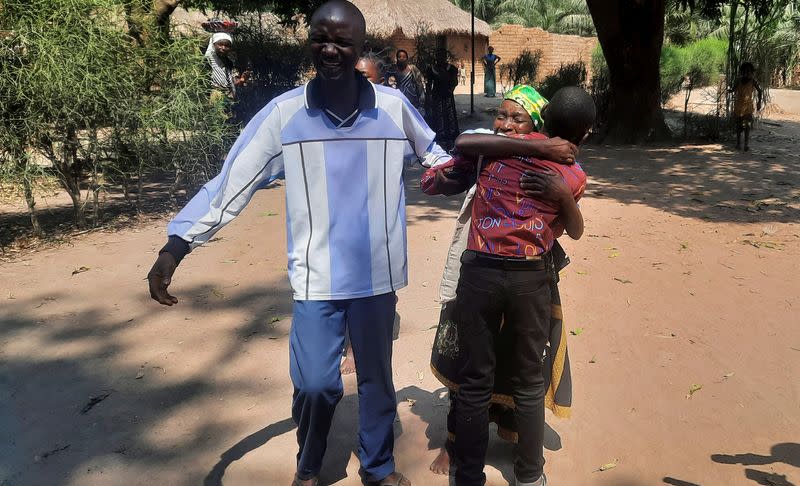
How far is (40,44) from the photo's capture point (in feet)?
18.1

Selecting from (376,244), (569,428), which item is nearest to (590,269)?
(569,428)

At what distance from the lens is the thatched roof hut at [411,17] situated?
854 inches

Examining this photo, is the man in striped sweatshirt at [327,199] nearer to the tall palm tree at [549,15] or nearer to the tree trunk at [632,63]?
the tree trunk at [632,63]

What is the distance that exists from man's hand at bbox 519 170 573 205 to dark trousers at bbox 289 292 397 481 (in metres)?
0.64

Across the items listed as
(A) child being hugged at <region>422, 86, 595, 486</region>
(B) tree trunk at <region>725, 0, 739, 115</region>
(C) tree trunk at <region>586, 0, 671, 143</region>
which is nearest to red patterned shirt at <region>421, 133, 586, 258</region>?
(A) child being hugged at <region>422, 86, 595, 486</region>

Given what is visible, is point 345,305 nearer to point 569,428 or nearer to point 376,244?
point 376,244

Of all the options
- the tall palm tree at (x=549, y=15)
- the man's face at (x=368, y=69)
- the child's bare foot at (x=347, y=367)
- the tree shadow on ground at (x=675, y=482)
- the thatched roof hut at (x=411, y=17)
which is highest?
the tall palm tree at (x=549, y=15)

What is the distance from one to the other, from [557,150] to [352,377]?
1.98 m

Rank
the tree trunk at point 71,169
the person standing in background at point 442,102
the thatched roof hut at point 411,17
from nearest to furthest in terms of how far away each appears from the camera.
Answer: the tree trunk at point 71,169, the person standing in background at point 442,102, the thatched roof hut at point 411,17

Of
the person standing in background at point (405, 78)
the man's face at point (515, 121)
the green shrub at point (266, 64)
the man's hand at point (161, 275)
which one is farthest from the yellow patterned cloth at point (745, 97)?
the man's hand at point (161, 275)

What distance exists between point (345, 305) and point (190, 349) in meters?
2.01

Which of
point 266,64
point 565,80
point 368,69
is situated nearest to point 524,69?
point 565,80

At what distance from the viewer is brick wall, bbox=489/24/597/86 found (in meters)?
28.3

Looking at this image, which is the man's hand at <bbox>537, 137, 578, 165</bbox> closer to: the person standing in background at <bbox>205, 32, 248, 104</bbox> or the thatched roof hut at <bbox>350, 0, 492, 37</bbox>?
the person standing in background at <bbox>205, 32, 248, 104</bbox>
